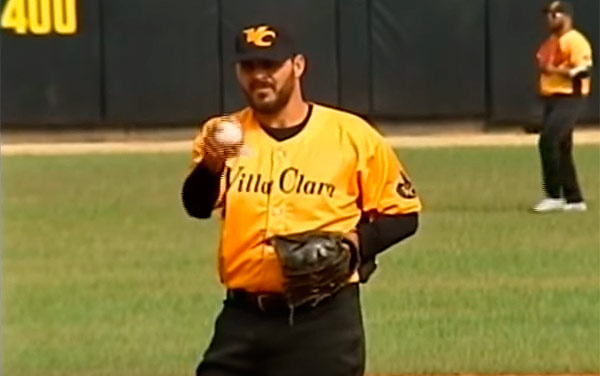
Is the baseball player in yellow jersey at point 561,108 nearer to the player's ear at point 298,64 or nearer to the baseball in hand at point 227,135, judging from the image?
the player's ear at point 298,64

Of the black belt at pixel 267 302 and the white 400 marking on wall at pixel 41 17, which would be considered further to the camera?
the white 400 marking on wall at pixel 41 17

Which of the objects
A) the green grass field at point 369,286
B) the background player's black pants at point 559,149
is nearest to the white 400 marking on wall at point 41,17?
the green grass field at point 369,286

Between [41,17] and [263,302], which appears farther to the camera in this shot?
[41,17]

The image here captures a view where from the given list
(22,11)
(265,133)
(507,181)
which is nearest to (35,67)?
(22,11)

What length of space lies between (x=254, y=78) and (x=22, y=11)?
19697mm

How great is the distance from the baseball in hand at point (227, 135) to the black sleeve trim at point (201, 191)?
17cm

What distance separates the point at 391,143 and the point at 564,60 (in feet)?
28.9

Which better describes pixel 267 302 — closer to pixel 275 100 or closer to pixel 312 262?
pixel 312 262

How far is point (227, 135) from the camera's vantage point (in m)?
5.70

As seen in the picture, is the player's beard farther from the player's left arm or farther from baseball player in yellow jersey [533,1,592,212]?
baseball player in yellow jersey [533,1,592,212]

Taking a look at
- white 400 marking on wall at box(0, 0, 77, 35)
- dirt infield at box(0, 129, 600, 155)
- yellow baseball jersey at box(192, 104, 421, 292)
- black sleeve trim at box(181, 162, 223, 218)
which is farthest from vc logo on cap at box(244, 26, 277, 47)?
white 400 marking on wall at box(0, 0, 77, 35)

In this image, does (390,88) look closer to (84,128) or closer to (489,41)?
(489,41)

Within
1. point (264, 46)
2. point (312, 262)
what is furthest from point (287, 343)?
point (264, 46)

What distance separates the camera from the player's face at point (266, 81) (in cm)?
575
